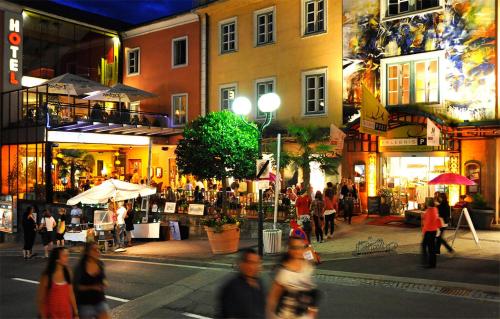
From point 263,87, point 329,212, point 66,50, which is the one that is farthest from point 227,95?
point 329,212

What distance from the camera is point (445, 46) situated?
60.4ft

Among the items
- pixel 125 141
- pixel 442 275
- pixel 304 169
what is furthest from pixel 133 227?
pixel 442 275

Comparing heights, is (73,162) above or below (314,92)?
below

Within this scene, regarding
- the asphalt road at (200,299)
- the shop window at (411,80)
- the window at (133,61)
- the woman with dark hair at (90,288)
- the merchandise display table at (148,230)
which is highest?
the window at (133,61)

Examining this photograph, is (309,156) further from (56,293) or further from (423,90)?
(56,293)

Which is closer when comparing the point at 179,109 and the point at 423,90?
the point at 423,90

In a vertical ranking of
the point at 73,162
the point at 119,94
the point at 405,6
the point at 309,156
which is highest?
the point at 405,6

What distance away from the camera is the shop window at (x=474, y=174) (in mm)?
17781

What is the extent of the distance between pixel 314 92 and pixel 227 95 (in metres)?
5.45

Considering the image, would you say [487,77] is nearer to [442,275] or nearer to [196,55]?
[442,275]

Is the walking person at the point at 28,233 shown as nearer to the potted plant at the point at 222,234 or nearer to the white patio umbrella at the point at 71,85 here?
the potted plant at the point at 222,234

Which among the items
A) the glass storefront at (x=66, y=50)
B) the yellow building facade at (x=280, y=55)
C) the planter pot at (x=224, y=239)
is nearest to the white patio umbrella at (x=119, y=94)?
the yellow building facade at (x=280, y=55)

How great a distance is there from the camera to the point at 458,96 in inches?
714

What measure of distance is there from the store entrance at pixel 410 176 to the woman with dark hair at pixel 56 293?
16014mm
